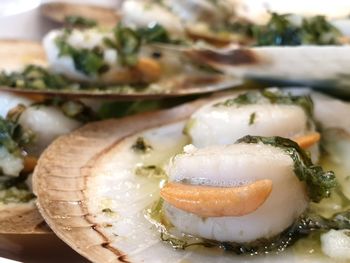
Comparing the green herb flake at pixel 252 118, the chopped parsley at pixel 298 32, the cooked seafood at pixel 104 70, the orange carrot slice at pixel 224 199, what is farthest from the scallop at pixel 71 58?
the orange carrot slice at pixel 224 199

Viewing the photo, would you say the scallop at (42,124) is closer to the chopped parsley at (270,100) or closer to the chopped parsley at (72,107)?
the chopped parsley at (72,107)

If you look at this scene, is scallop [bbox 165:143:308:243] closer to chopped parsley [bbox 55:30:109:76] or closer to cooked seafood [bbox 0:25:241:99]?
cooked seafood [bbox 0:25:241:99]

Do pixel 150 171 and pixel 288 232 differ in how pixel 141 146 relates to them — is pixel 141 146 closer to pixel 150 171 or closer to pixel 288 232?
pixel 150 171

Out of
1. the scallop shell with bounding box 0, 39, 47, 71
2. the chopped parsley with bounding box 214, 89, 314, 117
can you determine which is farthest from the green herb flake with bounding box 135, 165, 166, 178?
the scallop shell with bounding box 0, 39, 47, 71

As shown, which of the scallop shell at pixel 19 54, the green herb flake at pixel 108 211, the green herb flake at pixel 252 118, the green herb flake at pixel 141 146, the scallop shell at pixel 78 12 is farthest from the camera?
the scallop shell at pixel 78 12

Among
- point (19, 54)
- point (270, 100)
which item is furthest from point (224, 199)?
point (19, 54)

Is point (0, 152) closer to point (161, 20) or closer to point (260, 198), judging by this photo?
point (260, 198)

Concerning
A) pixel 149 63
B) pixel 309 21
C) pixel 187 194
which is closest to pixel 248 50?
pixel 309 21
